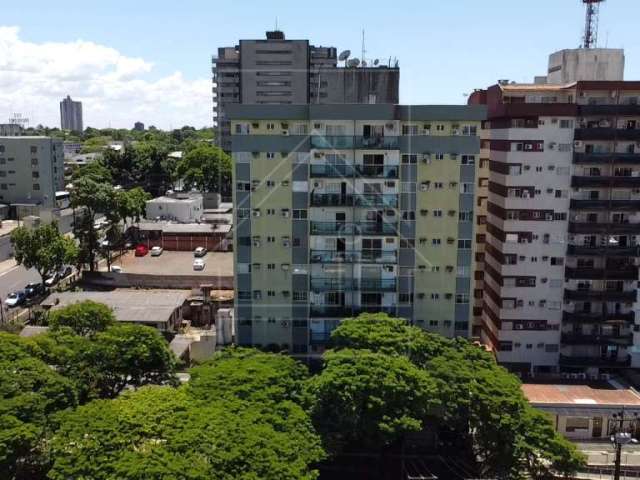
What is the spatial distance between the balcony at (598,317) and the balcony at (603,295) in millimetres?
886

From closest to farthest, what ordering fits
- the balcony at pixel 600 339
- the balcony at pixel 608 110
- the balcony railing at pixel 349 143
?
the balcony railing at pixel 349 143
the balcony at pixel 608 110
the balcony at pixel 600 339

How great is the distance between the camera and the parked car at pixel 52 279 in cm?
5245

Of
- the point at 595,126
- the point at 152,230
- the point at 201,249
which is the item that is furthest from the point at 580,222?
the point at 152,230

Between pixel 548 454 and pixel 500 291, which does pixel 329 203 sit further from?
pixel 548 454

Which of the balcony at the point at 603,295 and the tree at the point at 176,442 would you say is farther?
the balcony at the point at 603,295

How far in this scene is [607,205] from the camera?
1367 inches

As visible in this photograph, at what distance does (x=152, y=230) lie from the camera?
6581 centimetres

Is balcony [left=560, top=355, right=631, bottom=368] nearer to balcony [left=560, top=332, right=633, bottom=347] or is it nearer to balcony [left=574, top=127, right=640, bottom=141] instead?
balcony [left=560, top=332, right=633, bottom=347]

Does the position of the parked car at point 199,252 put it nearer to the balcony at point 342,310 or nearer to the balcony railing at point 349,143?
the balcony at point 342,310

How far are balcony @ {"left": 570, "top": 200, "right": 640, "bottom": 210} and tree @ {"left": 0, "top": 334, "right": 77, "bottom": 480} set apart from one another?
91.3 feet

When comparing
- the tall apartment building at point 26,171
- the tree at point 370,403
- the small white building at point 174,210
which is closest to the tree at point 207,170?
the small white building at point 174,210

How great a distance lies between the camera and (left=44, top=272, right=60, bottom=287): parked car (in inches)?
2065

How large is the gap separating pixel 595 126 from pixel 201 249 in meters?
39.4

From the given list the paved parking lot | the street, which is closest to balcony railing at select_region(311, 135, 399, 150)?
the paved parking lot
